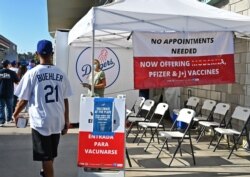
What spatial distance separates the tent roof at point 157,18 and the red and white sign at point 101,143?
121cm

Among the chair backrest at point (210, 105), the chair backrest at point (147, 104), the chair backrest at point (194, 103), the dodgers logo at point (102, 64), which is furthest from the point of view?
the dodgers logo at point (102, 64)

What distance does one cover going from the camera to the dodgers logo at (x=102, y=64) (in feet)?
Result: 36.1

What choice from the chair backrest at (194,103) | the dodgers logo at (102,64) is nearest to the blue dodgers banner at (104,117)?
the chair backrest at (194,103)

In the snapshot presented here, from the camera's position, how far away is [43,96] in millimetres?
4902

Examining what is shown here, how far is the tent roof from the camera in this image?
6289 millimetres

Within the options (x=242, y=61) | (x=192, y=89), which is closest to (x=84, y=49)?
(x=192, y=89)

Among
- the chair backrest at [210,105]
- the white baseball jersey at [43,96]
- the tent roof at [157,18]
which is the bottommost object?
the chair backrest at [210,105]

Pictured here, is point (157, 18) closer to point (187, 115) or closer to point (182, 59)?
point (182, 59)

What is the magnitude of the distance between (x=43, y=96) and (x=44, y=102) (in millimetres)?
70

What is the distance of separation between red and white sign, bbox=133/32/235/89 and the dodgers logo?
4518 millimetres

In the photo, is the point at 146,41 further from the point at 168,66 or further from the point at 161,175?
the point at 161,175

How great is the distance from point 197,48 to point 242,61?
6.94 feet

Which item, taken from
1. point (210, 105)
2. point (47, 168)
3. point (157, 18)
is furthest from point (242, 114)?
point (47, 168)

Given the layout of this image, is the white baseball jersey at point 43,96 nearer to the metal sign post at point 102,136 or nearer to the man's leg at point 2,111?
the metal sign post at point 102,136
